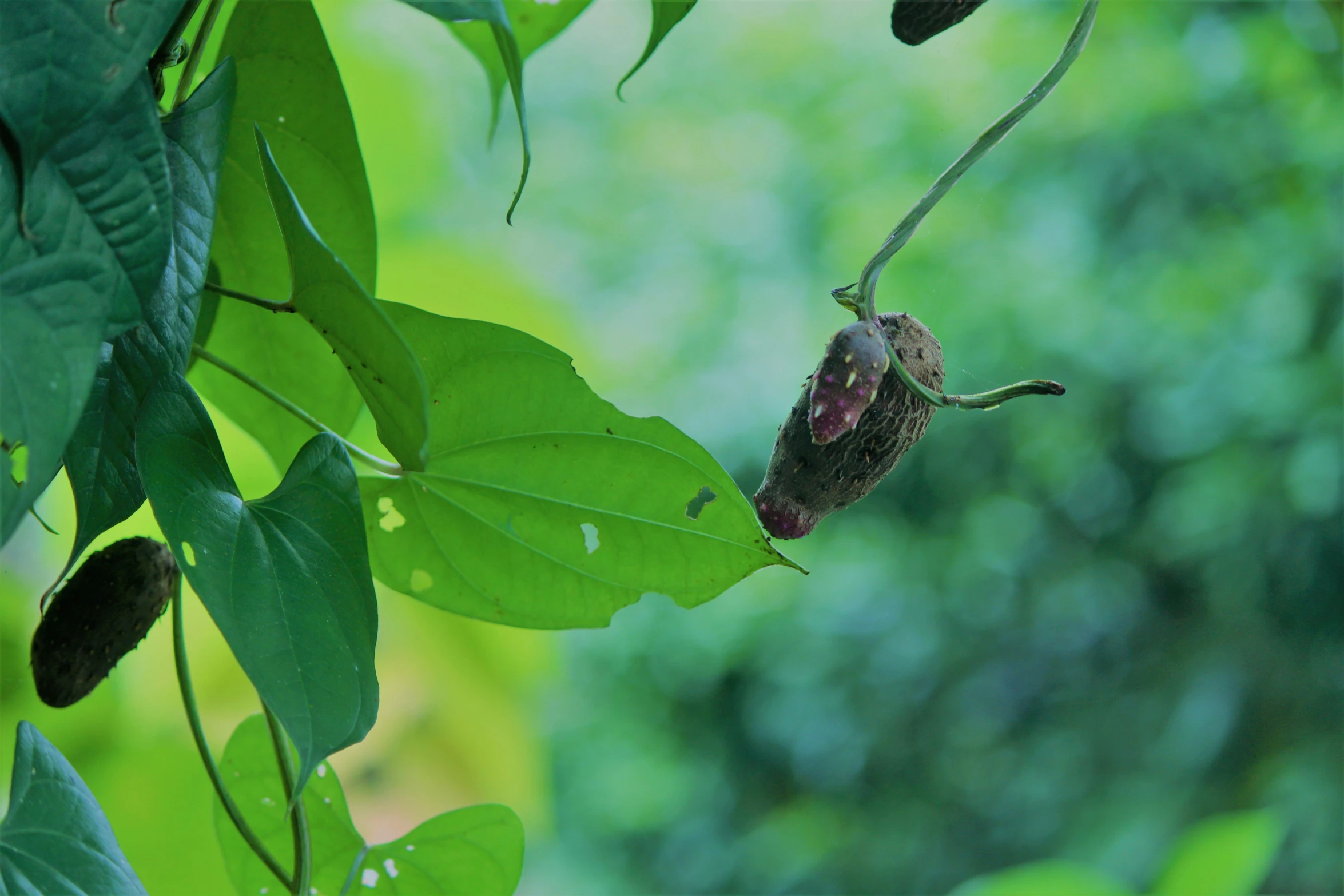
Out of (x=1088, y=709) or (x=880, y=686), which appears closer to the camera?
(x=1088, y=709)

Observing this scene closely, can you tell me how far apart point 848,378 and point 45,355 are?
163 millimetres

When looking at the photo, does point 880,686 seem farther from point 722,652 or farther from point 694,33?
point 694,33

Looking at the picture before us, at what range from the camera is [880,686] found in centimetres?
178

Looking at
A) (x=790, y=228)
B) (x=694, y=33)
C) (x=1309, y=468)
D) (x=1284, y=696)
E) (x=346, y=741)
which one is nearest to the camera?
(x=346, y=741)

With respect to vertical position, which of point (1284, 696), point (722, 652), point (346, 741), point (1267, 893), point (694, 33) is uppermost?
point (694, 33)

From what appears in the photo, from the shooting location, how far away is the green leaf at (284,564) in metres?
0.22

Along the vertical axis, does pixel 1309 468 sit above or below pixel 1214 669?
above

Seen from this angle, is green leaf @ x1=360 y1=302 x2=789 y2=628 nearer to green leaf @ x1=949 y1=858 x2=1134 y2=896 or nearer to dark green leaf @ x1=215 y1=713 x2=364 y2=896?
dark green leaf @ x1=215 y1=713 x2=364 y2=896

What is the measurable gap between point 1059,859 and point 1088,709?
0.23 metres

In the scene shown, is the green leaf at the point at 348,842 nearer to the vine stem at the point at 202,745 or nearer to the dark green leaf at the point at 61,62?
the vine stem at the point at 202,745

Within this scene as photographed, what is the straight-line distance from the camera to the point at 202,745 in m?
0.32

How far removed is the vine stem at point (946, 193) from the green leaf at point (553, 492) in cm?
6

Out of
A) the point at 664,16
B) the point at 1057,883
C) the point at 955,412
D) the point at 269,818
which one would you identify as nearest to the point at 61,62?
the point at 664,16

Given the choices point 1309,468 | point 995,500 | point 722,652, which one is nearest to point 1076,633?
point 995,500
